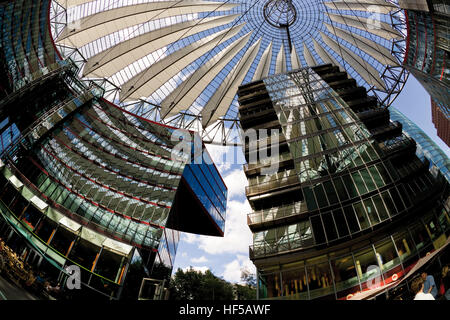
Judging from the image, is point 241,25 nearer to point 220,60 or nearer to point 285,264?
point 220,60

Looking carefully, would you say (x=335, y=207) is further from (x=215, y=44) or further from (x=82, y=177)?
(x=82, y=177)

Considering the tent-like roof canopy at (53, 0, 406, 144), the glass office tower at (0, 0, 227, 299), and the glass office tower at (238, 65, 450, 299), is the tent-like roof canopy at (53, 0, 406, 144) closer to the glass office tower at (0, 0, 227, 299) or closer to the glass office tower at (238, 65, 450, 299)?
the glass office tower at (0, 0, 227, 299)

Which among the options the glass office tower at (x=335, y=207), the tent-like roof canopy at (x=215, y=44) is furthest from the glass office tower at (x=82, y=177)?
the glass office tower at (x=335, y=207)

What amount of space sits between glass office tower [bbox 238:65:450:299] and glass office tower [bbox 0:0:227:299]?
10154 mm

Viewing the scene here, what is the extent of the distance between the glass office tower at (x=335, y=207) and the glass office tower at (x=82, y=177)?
1015 centimetres

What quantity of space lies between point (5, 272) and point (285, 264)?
56.2ft

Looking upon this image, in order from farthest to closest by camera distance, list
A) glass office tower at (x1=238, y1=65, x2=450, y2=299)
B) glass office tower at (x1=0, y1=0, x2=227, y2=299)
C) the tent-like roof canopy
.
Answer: the tent-like roof canopy < glass office tower at (x1=0, y1=0, x2=227, y2=299) < glass office tower at (x1=238, y1=65, x2=450, y2=299)

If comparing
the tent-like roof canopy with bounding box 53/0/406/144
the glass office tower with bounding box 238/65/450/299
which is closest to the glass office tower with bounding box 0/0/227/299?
the tent-like roof canopy with bounding box 53/0/406/144

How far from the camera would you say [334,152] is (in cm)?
2272

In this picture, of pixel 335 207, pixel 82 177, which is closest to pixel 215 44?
pixel 82 177

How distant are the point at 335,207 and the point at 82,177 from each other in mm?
29367

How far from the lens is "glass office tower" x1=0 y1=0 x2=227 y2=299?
79.2 feet

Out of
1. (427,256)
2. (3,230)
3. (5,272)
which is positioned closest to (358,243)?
(427,256)
